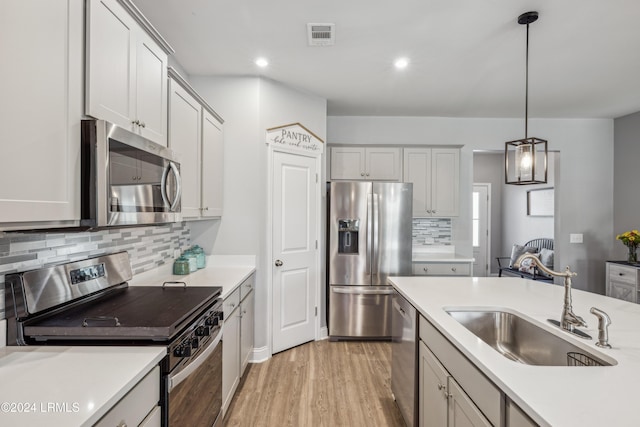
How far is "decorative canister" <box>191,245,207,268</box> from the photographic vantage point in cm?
286

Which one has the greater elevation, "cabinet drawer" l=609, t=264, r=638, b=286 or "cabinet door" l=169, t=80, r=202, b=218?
"cabinet door" l=169, t=80, r=202, b=218

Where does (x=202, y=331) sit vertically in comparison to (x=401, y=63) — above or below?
below

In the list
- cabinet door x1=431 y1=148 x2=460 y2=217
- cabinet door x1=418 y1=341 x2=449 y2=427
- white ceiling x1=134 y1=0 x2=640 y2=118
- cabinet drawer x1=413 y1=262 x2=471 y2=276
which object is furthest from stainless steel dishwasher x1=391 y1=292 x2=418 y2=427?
cabinet door x1=431 y1=148 x2=460 y2=217

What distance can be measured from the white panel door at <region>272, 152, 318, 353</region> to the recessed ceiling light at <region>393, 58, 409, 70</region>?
1219mm

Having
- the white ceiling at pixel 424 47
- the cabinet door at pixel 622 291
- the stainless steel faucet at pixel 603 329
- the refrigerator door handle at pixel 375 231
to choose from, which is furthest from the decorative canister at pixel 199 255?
the cabinet door at pixel 622 291

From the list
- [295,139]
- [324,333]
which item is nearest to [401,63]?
[295,139]

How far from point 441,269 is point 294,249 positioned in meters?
1.74

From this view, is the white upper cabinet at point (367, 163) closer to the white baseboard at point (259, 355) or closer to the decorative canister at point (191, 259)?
the decorative canister at point (191, 259)

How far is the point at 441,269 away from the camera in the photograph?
3.76m

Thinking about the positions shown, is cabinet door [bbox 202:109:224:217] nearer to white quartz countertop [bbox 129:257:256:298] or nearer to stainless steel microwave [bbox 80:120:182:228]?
white quartz countertop [bbox 129:257:256:298]

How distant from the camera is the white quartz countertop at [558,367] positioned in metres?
0.81

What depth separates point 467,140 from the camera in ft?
14.5

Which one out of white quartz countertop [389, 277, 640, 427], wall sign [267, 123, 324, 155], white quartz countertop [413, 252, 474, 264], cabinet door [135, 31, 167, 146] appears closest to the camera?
white quartz countertop [389, 277, 640, 427]

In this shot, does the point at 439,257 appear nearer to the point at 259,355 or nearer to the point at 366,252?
the point at 366,252
